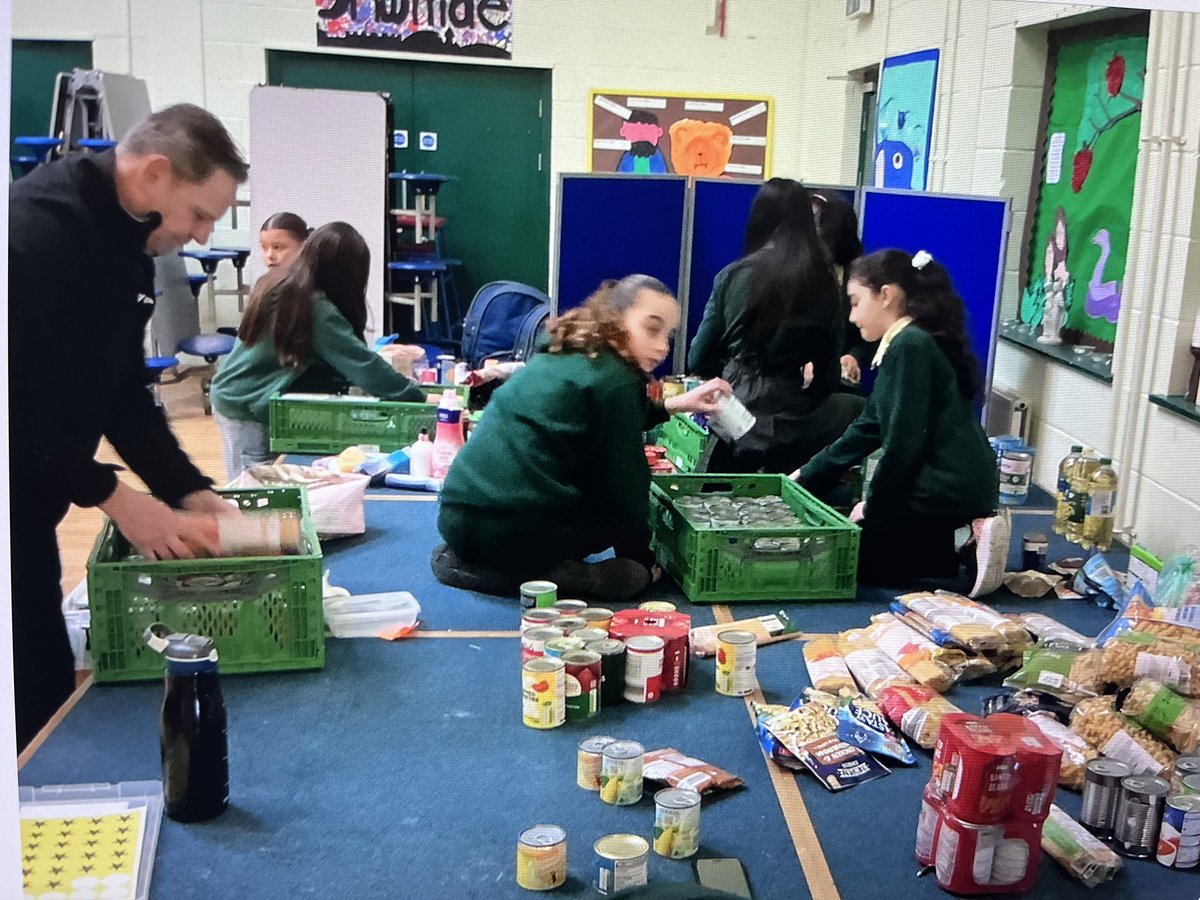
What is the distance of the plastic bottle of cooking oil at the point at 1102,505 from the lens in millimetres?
2844

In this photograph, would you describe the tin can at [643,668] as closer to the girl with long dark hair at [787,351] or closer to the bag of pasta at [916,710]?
the bag of pasta at [916,710]

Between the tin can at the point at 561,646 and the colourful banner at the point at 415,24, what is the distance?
96 centimetres

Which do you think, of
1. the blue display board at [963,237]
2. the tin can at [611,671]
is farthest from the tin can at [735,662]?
the blue display board at [963,237]

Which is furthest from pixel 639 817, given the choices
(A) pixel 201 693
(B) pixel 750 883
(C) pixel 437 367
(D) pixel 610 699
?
(C) pixel 437 367

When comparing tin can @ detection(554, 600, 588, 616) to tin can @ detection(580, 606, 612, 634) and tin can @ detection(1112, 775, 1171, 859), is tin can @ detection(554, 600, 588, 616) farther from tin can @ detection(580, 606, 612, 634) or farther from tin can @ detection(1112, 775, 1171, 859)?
tin can @ detection(1112, 775, 1171, 859)

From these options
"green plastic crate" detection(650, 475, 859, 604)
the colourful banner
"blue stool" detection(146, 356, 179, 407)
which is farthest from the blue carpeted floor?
the colourful banner

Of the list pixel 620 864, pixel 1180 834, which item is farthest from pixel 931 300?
pixel 620 864

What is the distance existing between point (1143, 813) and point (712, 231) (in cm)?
259

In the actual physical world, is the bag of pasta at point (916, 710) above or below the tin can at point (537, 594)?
below

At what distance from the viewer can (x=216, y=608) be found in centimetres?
190

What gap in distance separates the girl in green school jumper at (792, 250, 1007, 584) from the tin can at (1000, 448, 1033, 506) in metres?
0.56

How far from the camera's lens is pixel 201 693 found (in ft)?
5.24

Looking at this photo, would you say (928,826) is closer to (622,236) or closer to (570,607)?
(570,607)

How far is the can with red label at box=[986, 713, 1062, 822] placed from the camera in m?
1.47
